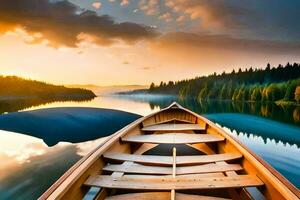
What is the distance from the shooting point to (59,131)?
509 inches

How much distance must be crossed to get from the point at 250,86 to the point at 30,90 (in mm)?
111745

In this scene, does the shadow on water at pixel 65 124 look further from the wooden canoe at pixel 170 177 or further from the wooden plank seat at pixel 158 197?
the wooden plank seat at pixel 158 197

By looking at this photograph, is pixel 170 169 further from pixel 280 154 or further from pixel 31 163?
pixel 280 154

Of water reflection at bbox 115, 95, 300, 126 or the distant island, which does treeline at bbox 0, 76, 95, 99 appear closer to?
the distant island

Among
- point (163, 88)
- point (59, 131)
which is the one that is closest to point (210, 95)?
point (163, 88)

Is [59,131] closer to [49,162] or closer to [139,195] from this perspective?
[49,162]

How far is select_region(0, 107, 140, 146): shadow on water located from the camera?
12.0 metres

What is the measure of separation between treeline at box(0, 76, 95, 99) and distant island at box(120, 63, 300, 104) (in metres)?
54.6

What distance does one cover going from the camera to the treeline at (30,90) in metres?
138

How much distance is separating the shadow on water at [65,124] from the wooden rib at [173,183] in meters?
7.81

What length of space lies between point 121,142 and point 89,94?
172229 mm

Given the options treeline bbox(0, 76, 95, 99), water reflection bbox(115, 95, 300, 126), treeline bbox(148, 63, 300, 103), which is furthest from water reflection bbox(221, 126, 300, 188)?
treeline bbox(0, 76, 95, 99)

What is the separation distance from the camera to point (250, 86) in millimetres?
89438

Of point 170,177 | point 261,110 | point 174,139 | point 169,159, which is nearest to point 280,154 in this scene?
point 174,139
